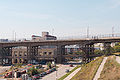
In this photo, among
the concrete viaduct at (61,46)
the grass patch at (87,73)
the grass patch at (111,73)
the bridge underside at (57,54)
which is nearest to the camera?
the grass patch at (111,73)

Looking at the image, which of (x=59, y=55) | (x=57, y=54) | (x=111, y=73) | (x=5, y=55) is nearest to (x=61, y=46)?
(x=57, y=54)

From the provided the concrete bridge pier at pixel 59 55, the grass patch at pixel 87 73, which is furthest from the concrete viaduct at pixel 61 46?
the grass patch at pixel 87 73

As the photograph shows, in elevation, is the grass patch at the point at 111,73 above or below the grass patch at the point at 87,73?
above

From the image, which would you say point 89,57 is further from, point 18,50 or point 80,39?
point 18,50

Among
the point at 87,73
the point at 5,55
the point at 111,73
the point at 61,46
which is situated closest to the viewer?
the point at 111,73

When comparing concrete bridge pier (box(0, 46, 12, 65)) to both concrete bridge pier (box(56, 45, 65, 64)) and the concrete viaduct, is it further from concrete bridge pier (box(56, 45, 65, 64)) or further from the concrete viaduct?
concrete bridge pier (box(56, 45, 65, 64))

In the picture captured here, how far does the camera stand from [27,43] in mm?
72188

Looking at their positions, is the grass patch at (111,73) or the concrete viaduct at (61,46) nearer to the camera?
the grass patch at (111,73)

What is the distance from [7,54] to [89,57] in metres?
46.1

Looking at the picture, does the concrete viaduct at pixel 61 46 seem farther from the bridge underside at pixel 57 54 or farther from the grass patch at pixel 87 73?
the grass patch at pixel 87 73

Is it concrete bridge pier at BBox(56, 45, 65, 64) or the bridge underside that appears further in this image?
concrete bridge pier at BBox(56, 45, 65, 64)

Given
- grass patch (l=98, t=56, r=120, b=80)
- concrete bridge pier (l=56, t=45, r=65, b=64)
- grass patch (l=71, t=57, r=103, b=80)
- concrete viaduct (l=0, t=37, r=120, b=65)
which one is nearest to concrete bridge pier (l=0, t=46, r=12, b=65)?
concrete viaduct (l=0, t=37, r=120, b=65)

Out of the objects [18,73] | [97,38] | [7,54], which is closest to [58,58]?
[97,38]

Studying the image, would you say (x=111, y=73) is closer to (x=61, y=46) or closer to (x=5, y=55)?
Answer: (x=61, y=46)
